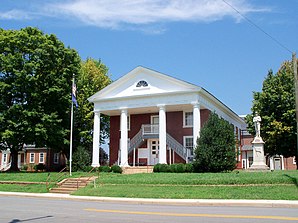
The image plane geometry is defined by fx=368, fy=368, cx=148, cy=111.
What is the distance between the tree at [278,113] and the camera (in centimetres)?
3400

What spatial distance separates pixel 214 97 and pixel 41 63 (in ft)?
57.7

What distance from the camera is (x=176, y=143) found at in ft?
116

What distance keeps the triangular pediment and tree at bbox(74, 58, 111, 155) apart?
7.80 m

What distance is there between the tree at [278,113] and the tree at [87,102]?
19.1m

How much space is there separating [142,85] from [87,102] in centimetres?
1238

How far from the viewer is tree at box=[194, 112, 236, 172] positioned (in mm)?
27250

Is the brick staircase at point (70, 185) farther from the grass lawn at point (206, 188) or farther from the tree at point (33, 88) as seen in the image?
the tree at point (33, 88)

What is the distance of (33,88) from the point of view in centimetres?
3716

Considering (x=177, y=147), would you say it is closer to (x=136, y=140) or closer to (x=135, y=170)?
(x=136, y=140)

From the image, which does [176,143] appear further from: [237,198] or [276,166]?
[276,166]

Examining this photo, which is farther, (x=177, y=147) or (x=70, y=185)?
(x=177, y=147)

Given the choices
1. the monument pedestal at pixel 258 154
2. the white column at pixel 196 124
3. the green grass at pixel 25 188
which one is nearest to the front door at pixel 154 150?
the white column at pixel 196 124

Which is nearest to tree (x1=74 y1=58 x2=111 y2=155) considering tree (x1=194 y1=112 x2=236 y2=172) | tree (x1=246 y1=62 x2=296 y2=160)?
tree (x1=194 y1=112 x2=236 y2=172)

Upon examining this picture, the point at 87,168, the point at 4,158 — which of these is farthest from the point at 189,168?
the point at 4,158
